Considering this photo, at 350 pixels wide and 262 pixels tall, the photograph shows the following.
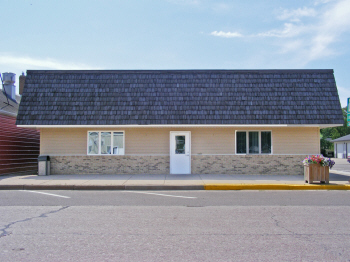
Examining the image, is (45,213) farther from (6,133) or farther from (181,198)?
(6,133)

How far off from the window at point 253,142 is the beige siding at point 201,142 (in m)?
0.25

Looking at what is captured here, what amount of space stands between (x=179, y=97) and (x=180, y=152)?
267 cm

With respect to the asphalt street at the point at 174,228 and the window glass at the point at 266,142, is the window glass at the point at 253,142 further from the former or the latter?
the asphalt street at the point at 174,228

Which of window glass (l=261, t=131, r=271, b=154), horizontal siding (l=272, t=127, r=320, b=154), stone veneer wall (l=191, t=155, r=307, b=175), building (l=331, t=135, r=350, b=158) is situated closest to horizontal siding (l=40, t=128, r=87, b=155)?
stone veneer wall (l=191, t=155, r=307, b=175)

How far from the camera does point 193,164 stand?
15938 millimetres

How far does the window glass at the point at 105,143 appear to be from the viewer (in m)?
16.1

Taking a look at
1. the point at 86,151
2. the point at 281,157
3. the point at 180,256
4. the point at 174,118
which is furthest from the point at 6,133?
the point at 180,256

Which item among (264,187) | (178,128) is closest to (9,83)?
(178,128)

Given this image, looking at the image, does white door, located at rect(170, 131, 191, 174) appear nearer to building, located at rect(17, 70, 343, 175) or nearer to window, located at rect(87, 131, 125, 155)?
building, located at rect(17, 70, 343, 175)

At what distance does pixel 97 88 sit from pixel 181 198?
28.1 ft

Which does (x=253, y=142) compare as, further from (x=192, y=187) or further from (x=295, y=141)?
(x=192, y=187)

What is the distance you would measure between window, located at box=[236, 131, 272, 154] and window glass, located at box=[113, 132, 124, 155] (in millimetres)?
Result: 5583

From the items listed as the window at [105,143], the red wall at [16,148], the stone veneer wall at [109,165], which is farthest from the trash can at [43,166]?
the red wall at [16,148]

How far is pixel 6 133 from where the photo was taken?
55.7 feet
